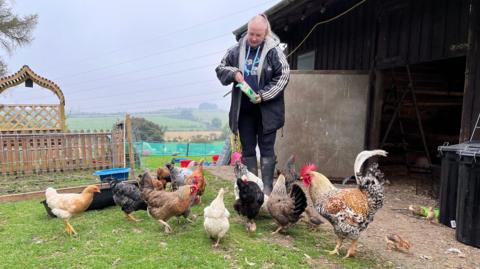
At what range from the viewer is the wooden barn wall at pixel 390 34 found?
16.4 feet

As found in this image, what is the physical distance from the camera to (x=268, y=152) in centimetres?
422

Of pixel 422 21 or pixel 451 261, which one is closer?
pixel 451 261

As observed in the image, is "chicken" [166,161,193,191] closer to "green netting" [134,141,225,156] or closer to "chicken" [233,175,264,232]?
"chicken" [233,175,264,232]

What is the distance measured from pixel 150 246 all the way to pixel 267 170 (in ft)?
6.03

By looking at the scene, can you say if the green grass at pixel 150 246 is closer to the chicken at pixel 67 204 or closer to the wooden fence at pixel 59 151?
the chicken at pixel 67 204

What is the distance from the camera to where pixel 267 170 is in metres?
4.33

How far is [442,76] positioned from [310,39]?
3752mm

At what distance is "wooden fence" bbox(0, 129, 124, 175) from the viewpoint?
9.08m

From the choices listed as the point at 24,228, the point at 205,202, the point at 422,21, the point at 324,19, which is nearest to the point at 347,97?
the point at 422,21

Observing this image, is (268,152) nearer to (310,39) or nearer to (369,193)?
(369,193)

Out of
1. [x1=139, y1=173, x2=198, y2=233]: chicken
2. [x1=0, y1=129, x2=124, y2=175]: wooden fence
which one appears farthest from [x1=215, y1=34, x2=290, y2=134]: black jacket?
[x1=0, y1=129, x2=124, y2=175]: wooden fence

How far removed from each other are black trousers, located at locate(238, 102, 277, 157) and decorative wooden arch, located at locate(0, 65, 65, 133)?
36.5ft

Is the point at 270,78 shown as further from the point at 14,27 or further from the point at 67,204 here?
the point at 14,27

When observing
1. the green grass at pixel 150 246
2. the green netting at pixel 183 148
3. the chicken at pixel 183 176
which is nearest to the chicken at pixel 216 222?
the green grass at pixel 150 246
